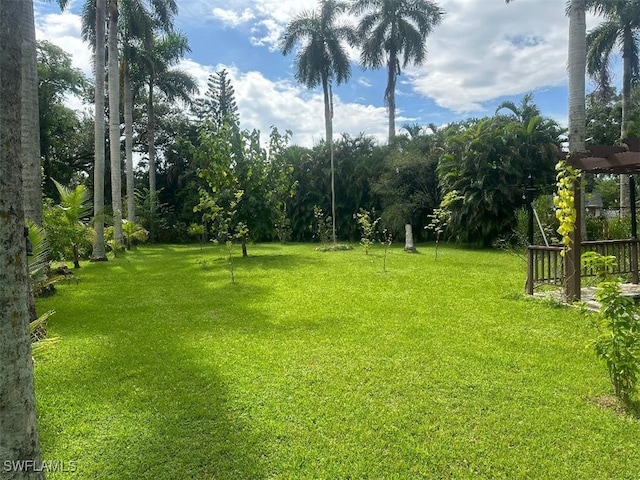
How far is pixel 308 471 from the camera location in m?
2.18

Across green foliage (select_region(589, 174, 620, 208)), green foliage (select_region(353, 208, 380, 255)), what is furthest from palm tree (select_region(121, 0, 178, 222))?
green foliage (select_region(589, 174, 620, 208))

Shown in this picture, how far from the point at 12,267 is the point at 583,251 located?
6.90 metres

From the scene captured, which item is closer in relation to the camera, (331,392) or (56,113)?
(331,392)

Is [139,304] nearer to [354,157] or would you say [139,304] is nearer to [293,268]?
[293,268]

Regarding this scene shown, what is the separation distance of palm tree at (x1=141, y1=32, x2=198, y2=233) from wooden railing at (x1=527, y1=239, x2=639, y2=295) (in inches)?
699

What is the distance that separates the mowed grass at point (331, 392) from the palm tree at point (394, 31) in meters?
17.7

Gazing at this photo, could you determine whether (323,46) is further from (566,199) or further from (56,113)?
(566,199)

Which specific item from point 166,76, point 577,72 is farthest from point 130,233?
point 577,72

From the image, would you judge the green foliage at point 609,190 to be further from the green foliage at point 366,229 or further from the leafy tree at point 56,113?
the leafy tree at point 56,113

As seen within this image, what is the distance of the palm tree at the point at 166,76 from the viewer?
64.5ft

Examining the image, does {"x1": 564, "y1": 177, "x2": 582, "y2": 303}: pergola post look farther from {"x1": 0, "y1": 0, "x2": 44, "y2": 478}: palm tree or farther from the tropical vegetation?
{"x1": 0, "y1": 0, "x2": 44, "y2": 478}: palm tree

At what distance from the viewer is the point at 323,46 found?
22.6m

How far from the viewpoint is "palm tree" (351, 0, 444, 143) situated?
21.6 metres

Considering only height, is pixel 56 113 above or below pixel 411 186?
above
